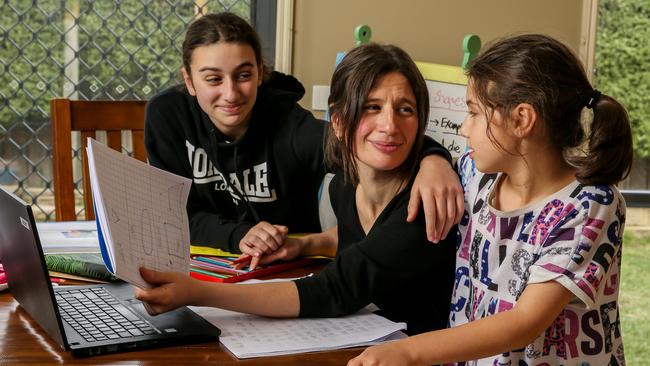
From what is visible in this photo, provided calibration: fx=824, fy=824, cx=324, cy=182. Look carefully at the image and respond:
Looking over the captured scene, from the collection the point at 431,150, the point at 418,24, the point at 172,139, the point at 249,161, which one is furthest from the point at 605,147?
the point at 418,24

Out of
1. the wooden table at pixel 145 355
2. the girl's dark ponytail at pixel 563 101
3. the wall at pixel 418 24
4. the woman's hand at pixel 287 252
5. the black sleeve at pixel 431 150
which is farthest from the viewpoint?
the wall at pixel 418 24

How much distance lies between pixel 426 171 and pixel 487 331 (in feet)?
1.23

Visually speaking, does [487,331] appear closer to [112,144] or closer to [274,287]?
[274,287]

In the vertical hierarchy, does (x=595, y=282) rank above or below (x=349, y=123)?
below

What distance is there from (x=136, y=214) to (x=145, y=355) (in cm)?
20

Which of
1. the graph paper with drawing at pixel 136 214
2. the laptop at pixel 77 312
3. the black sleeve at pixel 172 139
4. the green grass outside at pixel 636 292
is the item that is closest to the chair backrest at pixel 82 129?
the black sleeve at pixel 172 139

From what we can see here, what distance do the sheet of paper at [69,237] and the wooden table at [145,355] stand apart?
1.40 feet

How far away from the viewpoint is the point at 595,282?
112cm

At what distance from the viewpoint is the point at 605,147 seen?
1163 mm

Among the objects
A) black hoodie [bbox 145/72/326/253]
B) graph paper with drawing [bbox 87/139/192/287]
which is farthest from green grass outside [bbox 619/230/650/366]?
graph paper with drawing [bbox 87/139/192/287]

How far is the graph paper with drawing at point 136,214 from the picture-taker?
1084 millimetres

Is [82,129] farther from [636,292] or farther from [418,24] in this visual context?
[636,292]

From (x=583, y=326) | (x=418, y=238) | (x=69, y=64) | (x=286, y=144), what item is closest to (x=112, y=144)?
(x=286, y=144)

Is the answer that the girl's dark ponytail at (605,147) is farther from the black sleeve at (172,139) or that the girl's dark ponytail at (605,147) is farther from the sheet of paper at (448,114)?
the sheet of paper at (448,114)
